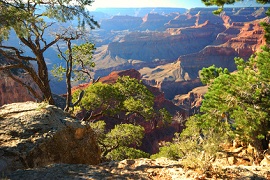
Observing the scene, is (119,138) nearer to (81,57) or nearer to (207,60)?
(81,57)

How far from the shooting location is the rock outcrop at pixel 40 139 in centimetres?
636

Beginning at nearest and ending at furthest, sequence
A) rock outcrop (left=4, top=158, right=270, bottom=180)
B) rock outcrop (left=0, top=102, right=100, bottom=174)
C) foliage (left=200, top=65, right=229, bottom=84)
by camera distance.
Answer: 1. rock outcrop (left=4, top=158, right=270, bottom=180)
2. rock outcrop (left=0, top=102, right=100, bottom=174)
3. foliage (left=200, top=65, right=229, bottom=84)

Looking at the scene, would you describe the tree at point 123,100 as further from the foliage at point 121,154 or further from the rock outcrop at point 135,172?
the rock outcrop at point 135,172

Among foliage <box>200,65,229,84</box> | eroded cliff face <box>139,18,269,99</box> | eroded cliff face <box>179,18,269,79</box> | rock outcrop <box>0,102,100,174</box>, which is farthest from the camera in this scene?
eroded cliff face <box>179,18,269,79</box>

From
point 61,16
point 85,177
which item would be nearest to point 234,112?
point 85,177

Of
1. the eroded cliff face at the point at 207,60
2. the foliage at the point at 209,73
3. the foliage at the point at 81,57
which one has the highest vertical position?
the foliage at the point at 81,57

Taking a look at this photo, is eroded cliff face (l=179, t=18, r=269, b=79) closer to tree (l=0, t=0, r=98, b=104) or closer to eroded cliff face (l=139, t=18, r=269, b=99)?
eroded cliff face (l=139, t=18, r=269, b=99)

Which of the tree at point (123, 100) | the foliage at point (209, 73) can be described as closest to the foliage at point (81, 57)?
the tree at point (123, 100)

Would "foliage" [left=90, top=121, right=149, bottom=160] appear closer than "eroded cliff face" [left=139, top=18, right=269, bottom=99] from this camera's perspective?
Yes

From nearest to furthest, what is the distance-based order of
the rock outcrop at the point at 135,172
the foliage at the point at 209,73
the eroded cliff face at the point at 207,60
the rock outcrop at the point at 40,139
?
the rock outcrop at the point at 135,172 → the rock outcrop at the point at 40,139 → the foliage at the point at 209,73 → the eroded cliff face at the point at 207,60

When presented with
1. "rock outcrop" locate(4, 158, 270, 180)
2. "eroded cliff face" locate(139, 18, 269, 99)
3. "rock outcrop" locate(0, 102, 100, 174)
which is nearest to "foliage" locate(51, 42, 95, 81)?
"rock outcrop" locate(0, 102, 100, 174)

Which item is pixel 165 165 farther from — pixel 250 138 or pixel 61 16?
pixel 61 16

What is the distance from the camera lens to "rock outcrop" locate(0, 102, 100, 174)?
250 inches

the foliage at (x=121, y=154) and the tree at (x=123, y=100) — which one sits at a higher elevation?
the tree at (x=123, y=100)
